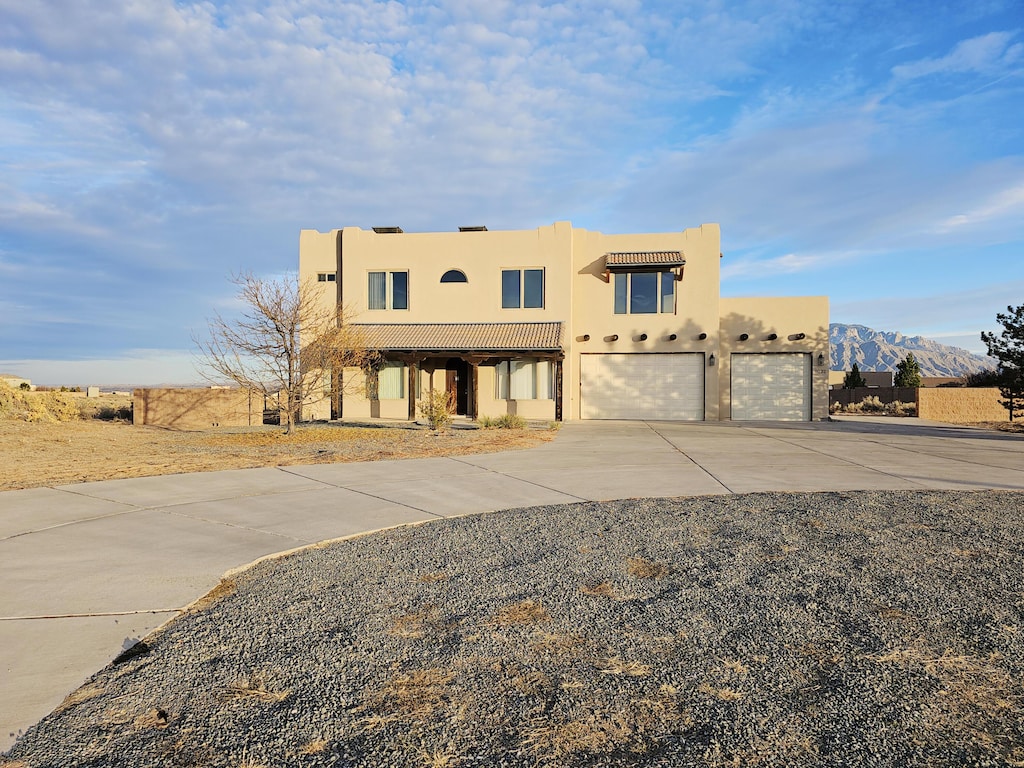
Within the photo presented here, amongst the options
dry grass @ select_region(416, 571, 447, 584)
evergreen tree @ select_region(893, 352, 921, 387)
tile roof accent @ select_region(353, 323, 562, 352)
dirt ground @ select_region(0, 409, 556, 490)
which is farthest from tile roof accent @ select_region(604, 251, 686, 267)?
evergreen tree @ select_region(893, 352, 921, 387)

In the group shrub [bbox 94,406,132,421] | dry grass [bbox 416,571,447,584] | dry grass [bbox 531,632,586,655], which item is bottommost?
dry grass [bbox 531,632,586,655]

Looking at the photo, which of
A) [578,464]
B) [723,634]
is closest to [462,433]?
[578,464]

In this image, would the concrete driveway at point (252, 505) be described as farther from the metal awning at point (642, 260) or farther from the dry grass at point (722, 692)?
the metal awning at point (642, 260)

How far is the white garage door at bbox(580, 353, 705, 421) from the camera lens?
25188 millimetres

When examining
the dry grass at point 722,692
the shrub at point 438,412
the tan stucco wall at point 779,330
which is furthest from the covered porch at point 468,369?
the dry grass at point 722,692

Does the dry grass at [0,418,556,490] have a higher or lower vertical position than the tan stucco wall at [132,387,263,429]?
lower

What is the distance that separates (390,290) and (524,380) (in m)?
6.66

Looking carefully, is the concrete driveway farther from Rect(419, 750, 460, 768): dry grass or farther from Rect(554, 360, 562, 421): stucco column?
Rect(554, 360, 562, 421): stucco column

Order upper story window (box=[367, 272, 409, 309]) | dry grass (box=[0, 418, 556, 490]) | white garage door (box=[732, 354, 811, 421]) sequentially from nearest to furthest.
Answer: dry grass (box=[0, 418, 556, 490]), white garage door (box=[732, 354, 811, 421]), upper story window (box=[367, 272, 409, 309])

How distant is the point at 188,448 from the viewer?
14.0 m

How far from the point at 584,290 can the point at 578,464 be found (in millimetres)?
15154

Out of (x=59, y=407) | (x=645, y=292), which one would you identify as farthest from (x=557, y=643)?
(x=59, y=407)

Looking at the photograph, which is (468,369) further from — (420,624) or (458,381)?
(420,624)

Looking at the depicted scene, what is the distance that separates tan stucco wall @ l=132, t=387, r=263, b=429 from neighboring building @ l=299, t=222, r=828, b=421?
3.09 m
